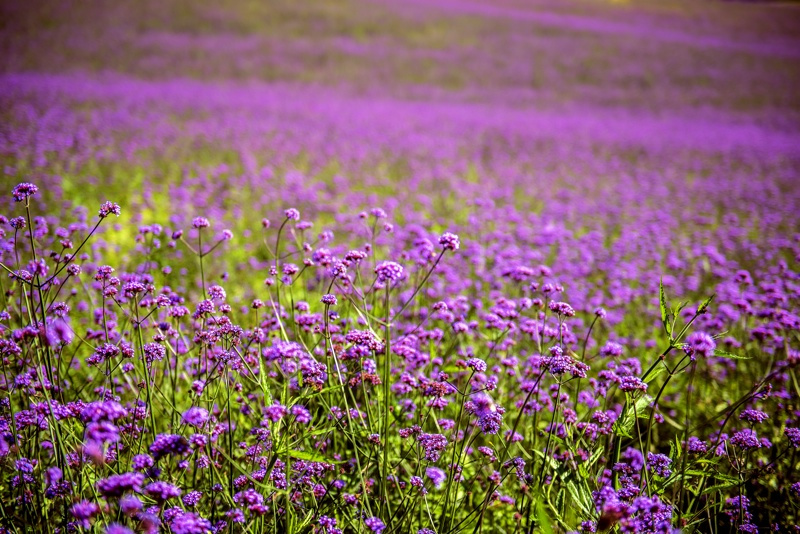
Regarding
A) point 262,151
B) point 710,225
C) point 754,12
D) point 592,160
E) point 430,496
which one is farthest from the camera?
point 754,12

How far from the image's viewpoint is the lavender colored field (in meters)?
1.60

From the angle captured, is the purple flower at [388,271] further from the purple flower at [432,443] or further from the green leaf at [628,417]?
the green leaf at [628,417]

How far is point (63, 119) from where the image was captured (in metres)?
9.04

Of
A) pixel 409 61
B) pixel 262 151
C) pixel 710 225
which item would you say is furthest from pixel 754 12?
pixel 262 151

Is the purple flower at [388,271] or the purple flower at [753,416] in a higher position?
the purple flower at [388,271]

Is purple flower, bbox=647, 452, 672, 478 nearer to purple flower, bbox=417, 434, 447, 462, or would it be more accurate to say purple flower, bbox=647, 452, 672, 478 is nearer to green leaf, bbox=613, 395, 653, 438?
green leaf, bbox=613, 395, 653, 438

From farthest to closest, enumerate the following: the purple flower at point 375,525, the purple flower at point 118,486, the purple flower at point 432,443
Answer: the purple flower at point 432,443 → the purple flower at point 375,525 → the purple flower at point 118,486

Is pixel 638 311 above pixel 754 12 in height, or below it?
below

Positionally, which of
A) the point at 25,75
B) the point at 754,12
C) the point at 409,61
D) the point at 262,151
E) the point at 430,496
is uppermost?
the point at 754,12

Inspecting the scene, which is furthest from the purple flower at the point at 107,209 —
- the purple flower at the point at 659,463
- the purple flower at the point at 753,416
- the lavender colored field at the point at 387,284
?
the purple flower at the point at 753,416

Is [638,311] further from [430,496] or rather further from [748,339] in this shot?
[430,496]

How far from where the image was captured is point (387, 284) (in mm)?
1530

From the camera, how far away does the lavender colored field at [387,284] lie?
5.25 ft

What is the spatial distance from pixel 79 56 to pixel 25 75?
4.25m
